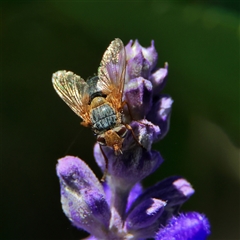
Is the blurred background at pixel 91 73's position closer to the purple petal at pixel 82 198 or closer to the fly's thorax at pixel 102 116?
the purple petal at pixel 82 198

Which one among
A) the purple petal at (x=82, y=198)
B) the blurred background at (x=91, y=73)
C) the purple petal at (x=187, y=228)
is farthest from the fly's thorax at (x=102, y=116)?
the blurred background at (x=91, y=73)

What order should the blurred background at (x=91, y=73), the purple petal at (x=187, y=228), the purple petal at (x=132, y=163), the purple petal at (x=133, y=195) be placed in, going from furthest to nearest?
the blurred background at (x=91, y=73)
the purple petal at (x=133, y=195)
the purple petal at (x=132, y=163)
the purple petal at (x=187, y=228)

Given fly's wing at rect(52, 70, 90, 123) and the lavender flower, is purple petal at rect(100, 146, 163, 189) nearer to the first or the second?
the lavender flower

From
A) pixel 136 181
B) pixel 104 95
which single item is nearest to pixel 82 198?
pixel 136 181

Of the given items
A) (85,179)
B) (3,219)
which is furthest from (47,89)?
(85,179)

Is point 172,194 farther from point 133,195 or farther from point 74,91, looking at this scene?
point 74,91

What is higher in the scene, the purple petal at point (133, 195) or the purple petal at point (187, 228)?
the purple petal at point (187, 228)

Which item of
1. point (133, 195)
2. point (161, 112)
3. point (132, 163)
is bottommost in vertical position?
point (133, 195)
